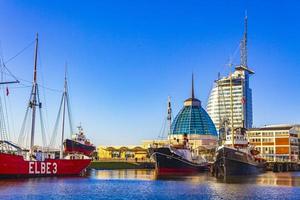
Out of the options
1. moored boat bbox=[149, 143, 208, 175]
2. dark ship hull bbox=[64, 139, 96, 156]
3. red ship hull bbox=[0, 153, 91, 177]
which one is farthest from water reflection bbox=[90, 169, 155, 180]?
dark ship hull bbox=[64, 139, 96, 156]

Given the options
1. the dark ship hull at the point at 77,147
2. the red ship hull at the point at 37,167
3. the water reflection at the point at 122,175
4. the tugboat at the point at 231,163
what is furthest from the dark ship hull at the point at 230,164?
the dark ship hull at the point at 77,147

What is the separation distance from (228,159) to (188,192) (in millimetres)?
43169

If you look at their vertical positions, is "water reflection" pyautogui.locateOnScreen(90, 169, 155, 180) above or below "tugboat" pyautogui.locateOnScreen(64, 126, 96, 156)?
below

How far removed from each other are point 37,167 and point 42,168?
4.19 ft

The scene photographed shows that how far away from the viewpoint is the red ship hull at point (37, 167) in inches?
3177

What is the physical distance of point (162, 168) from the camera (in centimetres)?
12525

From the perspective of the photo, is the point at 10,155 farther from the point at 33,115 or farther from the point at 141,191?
Answer: the point at 141,191

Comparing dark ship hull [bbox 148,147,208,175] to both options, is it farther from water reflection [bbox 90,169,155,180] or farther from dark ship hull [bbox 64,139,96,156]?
dark ship hull [bbox 64,139,96,156]

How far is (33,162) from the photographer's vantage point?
86.0m

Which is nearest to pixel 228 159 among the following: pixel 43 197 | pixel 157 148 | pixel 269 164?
pixel 157 148

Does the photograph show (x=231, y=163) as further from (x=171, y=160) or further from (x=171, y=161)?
(x=171, y=161)

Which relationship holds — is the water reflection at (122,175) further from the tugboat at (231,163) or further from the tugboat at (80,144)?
the tugboat at (80,144)

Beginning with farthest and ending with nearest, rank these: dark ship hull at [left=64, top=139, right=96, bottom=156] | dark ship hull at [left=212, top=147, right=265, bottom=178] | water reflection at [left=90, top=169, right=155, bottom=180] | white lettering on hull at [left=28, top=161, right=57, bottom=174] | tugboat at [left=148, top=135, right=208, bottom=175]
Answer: dark ship hull at [left=64, top=139, right=96, bottom=156]
tugboat at [left=148, top=135, right=208, bottom=175]
dark ship hull at [left=212, top=147, right=265, bottom=178]
water reflection at [left=90, top=169, right=155, bottom=180]
white lettering on hull at [left=28, top=161, right=57, bottom=174]

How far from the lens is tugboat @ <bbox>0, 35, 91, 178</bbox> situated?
81.4 m
